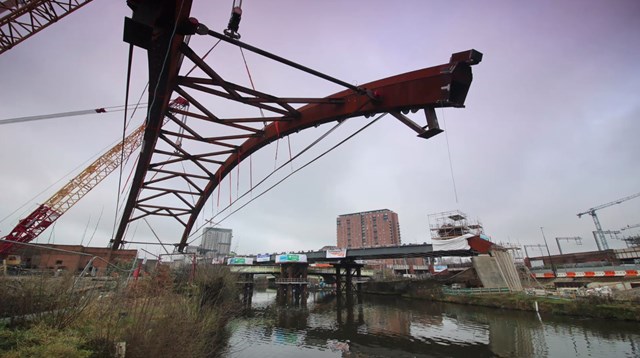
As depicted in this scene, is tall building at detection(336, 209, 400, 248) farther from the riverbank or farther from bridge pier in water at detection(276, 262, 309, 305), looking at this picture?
bridge pier in water at detection(276, 262, 309, 305)

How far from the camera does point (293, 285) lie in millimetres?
42656

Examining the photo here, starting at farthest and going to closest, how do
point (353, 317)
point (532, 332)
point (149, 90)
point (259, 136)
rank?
1. point (353, 317)
2. point (532, 332)
3. point (259, 136)
4. point (149, 90)

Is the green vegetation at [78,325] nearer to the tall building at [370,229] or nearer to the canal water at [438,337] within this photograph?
the canal water at [438,337]

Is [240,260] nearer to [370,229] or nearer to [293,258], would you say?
[293,258]

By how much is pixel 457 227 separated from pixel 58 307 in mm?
52837

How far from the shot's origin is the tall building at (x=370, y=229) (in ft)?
484

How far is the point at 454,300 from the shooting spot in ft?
126

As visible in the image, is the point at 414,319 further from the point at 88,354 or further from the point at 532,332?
the point at 88,354

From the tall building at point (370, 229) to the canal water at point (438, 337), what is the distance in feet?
398

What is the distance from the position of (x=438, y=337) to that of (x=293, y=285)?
2675 centimetres

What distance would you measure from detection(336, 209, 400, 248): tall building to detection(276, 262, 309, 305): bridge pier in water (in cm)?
10765

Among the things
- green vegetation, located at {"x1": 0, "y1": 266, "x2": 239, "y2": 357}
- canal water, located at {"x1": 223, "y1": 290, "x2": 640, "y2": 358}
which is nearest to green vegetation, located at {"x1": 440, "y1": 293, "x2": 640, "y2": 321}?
canal water, located at {"x1": 223, "y1": 290, "x2": 640, "y2": 358}

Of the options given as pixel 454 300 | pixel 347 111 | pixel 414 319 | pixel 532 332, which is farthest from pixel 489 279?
pixel 347 111

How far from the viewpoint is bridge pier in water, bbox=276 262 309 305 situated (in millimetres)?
40000
